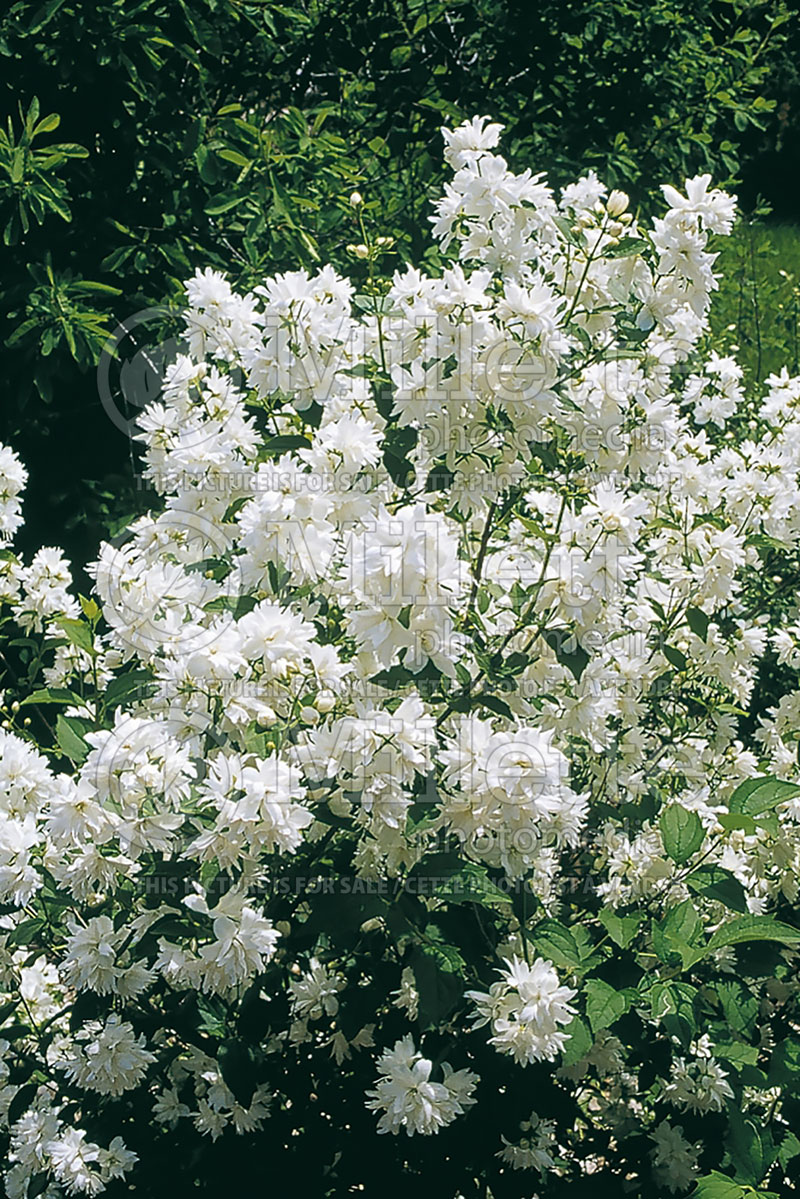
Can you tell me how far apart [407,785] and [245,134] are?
275cm

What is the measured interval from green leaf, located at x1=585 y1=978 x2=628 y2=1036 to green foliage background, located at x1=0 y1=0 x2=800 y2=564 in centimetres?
215

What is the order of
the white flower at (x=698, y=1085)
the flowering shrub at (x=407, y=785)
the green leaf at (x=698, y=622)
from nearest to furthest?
the flowering shrub at (x=407, y=785) < the white flower at (x=698, y=1085) < the green leaf at (x=698, y=622)

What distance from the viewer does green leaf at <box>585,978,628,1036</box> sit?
1.83 m

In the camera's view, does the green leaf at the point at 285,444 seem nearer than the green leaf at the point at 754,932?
No

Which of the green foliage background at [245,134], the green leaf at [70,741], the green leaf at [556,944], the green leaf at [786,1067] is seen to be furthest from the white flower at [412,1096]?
the green foliage background at [245,134]

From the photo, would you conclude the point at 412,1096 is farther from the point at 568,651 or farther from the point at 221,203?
the point at 221,203

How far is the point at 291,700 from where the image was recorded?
183 centimetres

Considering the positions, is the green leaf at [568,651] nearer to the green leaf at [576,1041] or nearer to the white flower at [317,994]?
the green leaf at [576,1041]

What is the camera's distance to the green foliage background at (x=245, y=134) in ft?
12.2

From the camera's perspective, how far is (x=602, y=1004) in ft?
6.14

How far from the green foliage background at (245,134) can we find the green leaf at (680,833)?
1.91m

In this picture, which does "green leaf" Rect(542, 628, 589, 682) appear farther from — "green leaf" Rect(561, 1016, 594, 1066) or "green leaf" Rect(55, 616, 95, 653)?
"green leaf" Rect(55, 616, 95, 653)

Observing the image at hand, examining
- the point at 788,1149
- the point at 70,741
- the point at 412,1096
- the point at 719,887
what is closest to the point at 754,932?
the point at 719,887

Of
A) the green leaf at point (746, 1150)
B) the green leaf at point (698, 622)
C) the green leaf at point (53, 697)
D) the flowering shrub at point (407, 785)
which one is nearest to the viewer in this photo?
the flowering shrub at point (407, 785)
